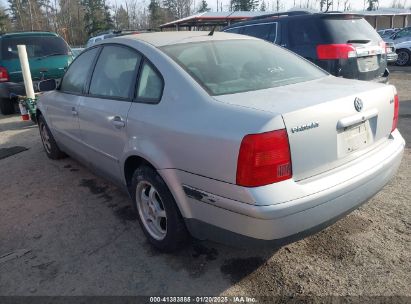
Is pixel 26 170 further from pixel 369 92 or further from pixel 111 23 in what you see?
pixel 111 23

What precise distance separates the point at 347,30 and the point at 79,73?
14.3 ft

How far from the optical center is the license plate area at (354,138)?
2.39 m

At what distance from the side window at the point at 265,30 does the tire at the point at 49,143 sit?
4.22m

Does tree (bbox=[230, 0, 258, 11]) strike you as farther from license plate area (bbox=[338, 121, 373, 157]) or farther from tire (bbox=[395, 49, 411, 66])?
license plate area (bbox=[338, 121, 373, 157])

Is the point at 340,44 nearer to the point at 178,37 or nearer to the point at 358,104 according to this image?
the point at 178,37

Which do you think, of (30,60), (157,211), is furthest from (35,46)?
(157,211)

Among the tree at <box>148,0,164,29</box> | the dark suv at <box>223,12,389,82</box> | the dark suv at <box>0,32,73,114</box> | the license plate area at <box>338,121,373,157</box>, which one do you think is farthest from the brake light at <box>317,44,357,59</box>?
the tree at <box>148,0,164,29</box>

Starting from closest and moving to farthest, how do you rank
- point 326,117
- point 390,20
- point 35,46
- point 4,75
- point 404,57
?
point 326,117
point 4,75
point 35,46
point 404,57
point 390,20

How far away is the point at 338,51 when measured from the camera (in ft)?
19.5

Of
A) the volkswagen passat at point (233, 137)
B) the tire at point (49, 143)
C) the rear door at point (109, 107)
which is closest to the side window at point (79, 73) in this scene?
the rear door at point (109, 107)

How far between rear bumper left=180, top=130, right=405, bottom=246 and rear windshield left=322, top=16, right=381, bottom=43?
4.06m

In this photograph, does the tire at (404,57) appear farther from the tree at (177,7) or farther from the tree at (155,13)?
the tree at (177,7)

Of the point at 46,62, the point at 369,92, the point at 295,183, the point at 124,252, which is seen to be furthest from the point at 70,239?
the point at 46,62

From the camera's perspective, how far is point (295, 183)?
2.18 metres
